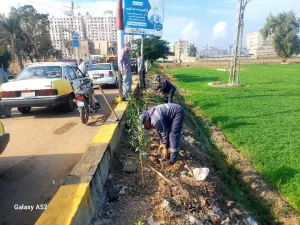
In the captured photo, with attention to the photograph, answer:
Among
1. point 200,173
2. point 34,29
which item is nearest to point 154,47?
point 34,29

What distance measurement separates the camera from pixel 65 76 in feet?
25.2

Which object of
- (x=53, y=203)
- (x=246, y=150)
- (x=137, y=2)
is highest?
(x=137, y=2)

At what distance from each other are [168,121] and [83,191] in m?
2.13

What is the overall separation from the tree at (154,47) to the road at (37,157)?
21.4 meters

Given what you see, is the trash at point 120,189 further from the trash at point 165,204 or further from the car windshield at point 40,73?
the car windshield at point 40,73

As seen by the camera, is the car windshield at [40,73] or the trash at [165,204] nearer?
the trash at [165,204]

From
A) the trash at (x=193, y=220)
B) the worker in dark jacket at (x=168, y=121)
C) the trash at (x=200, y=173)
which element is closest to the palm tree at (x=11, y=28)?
the worker in dark jacket at (x=168, y=121)

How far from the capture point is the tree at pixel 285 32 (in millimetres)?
52688

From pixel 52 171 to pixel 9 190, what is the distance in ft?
2.12

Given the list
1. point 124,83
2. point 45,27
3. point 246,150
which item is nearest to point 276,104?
point 246,150

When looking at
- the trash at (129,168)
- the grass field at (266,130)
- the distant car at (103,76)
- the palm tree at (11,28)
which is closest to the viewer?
the trash at (129,168)

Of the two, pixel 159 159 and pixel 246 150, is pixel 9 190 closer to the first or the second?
pixel 159 159

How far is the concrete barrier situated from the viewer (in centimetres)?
248

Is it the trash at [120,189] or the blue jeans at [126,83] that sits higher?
the blue jeans at [126,83]
